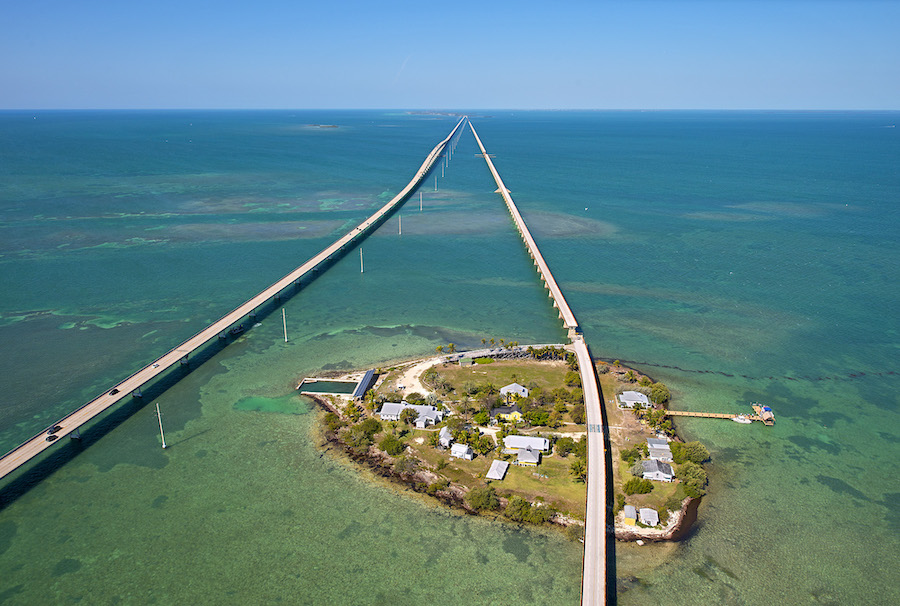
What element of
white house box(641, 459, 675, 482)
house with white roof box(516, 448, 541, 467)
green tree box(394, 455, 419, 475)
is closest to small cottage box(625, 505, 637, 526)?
white house box(641, 459, 675, 482)

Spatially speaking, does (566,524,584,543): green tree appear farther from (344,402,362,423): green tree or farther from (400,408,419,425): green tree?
(344,402,362,423): green tree

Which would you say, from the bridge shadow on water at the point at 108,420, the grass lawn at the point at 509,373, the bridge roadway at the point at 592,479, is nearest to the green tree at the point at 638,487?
the bridge roadway at the point at 592,479

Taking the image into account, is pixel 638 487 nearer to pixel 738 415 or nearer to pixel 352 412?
pixel 738 415

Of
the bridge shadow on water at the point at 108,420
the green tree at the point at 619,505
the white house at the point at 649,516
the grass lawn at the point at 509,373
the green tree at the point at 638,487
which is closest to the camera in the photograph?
the white house at the point at 649,516

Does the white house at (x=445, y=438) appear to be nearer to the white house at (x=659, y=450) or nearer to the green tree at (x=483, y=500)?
the green tree at (x=483, y=500)

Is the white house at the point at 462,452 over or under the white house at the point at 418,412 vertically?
under

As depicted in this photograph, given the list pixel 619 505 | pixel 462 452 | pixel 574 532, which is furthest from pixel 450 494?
pixel 619 505
